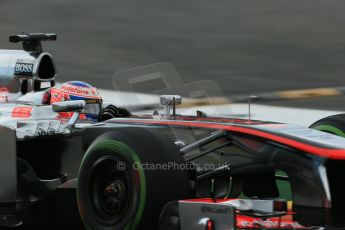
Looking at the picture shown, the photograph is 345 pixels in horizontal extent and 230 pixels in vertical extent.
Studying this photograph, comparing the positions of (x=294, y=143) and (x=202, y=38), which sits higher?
(x=202, y=38)

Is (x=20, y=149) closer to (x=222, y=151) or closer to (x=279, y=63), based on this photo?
(x=222, y=151)

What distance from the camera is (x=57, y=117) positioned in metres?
6.19

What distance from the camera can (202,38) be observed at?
15547mm

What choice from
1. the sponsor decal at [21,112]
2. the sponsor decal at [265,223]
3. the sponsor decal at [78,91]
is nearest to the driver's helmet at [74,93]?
the sponsor decal at [78,91]

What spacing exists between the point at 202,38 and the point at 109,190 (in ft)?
36.2

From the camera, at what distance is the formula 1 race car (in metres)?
4.43

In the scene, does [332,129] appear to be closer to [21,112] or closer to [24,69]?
[21,112]

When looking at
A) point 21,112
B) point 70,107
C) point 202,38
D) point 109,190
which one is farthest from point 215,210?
point 202,38

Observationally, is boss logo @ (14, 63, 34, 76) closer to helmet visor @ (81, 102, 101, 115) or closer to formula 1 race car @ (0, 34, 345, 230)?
helmet visor @ (81, 102, 101, 115)

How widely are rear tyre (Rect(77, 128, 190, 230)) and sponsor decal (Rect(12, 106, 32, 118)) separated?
1461 mm

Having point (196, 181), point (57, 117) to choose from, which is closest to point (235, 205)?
point (196, 181)

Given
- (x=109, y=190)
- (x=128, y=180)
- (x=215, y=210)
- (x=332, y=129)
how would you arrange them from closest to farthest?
(x=215, y=210) → (x=128, y=180) → (x=109, y=190) → (x=332, y=129)

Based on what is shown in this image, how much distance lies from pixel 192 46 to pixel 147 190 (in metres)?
11.1

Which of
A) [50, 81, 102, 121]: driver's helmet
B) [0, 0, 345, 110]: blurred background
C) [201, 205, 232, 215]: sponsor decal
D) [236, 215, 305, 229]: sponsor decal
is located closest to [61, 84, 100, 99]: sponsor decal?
[50, 81, 102, 121]: driver's helmet
